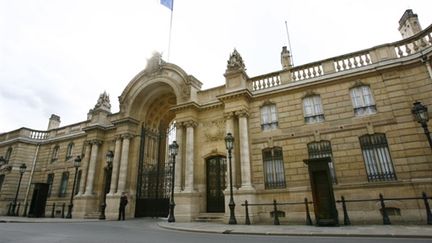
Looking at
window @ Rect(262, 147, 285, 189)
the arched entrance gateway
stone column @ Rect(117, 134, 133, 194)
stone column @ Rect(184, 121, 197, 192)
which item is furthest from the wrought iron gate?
window @ Rect(262, 147, 285, 189)

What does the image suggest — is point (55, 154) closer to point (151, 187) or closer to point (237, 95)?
point (151, 187)

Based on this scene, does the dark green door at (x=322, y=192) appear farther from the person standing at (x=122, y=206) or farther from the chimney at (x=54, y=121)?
the chimney at (x=54, y=121)

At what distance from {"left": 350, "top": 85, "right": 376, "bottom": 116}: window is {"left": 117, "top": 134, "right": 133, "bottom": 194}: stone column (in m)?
17.4

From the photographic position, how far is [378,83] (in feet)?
46.9

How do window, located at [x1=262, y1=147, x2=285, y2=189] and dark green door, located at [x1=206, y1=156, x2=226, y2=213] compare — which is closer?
window, located at [x1=262, y1=147, x2=285, y2=189]

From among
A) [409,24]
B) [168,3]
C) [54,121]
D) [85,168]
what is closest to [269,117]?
[409,24]

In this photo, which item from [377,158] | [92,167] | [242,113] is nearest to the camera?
[377,158]

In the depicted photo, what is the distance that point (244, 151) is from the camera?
1583 centimetres

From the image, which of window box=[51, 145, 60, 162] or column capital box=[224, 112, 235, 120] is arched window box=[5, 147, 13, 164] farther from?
column capital box=[224, 112, 235, 120]

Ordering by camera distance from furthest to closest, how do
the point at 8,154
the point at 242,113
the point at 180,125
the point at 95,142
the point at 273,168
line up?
1. the point at 8,154
2. the point at 95,142
3. the point at 180,125
4. the point at 242,113
5. the point at 273,168

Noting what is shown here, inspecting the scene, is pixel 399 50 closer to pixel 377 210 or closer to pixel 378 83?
pixel 378 83

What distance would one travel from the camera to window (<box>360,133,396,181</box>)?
13.0m

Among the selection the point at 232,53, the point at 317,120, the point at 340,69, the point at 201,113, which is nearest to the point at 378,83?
the point at 340,69

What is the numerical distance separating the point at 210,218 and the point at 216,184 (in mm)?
2482
